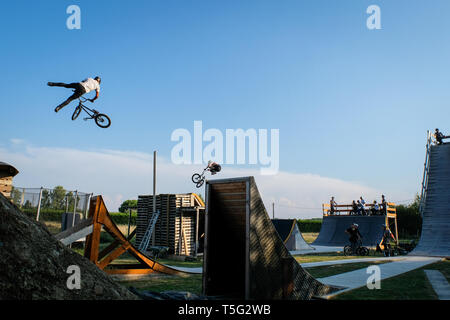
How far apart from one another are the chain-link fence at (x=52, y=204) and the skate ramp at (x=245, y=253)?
14440 millimetres

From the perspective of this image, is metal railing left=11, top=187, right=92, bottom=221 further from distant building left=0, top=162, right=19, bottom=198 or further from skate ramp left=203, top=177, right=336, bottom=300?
skate ramp left=203, top=177, right=336, bottom=300

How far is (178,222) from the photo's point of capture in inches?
763

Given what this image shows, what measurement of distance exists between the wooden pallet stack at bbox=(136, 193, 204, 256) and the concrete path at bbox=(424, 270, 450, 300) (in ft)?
37.9

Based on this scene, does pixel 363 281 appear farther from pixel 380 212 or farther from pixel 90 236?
pixel 380 212

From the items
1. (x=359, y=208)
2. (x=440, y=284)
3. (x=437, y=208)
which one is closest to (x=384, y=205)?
(x=359, y=208)

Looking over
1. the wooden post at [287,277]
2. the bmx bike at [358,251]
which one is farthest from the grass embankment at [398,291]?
the bmx bike at [358,251]

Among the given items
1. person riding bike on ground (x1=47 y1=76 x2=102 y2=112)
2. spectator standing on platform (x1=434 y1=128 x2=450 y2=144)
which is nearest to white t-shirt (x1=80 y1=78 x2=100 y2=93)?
person riding bike on ground (x1=47 y1=76 x2=102 y2=112)

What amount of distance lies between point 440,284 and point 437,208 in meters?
19.7

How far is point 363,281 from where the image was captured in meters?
9.39

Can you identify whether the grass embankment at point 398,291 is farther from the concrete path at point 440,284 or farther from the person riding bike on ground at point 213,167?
the person riding bike on ground at point 213,167

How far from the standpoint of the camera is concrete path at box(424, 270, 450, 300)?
7.53 m

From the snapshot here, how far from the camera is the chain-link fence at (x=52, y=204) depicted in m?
19.7

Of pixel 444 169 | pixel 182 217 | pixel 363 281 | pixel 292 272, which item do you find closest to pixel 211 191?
pixel 292 272
